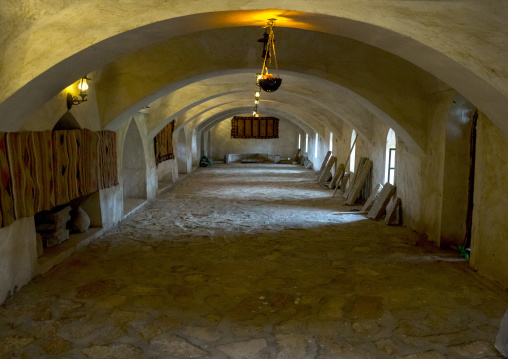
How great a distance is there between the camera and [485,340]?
3775mm

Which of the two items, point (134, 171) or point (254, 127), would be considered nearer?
point (134, 171)

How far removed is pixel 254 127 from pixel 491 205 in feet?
79.2

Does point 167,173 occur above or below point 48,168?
below

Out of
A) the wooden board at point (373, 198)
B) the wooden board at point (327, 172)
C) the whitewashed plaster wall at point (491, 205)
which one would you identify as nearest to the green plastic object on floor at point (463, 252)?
the whitewashed plaster wall at point (491, 205)

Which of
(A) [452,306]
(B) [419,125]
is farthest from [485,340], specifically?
(B) [419,125]

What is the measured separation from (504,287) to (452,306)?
978mm

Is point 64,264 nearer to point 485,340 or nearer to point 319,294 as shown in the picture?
point 319,294

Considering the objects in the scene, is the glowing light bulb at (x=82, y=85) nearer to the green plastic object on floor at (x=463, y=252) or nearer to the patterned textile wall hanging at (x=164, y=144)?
the patterned textile wall hanging at (x=164, y=144)

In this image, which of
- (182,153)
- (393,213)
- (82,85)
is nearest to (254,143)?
(182,153)

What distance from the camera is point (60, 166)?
19.9ft

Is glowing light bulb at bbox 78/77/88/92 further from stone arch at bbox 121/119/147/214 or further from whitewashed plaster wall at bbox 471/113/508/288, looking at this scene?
whitewashed plaster wall at bbox 471/113/508/288

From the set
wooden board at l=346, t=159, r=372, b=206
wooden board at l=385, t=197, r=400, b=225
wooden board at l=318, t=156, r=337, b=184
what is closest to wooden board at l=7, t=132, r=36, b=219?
wooden board at l=385, t=197, r=400, b=225

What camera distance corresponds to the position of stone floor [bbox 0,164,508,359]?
3.70 meters

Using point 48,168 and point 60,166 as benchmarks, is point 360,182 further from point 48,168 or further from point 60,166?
point 48,168
